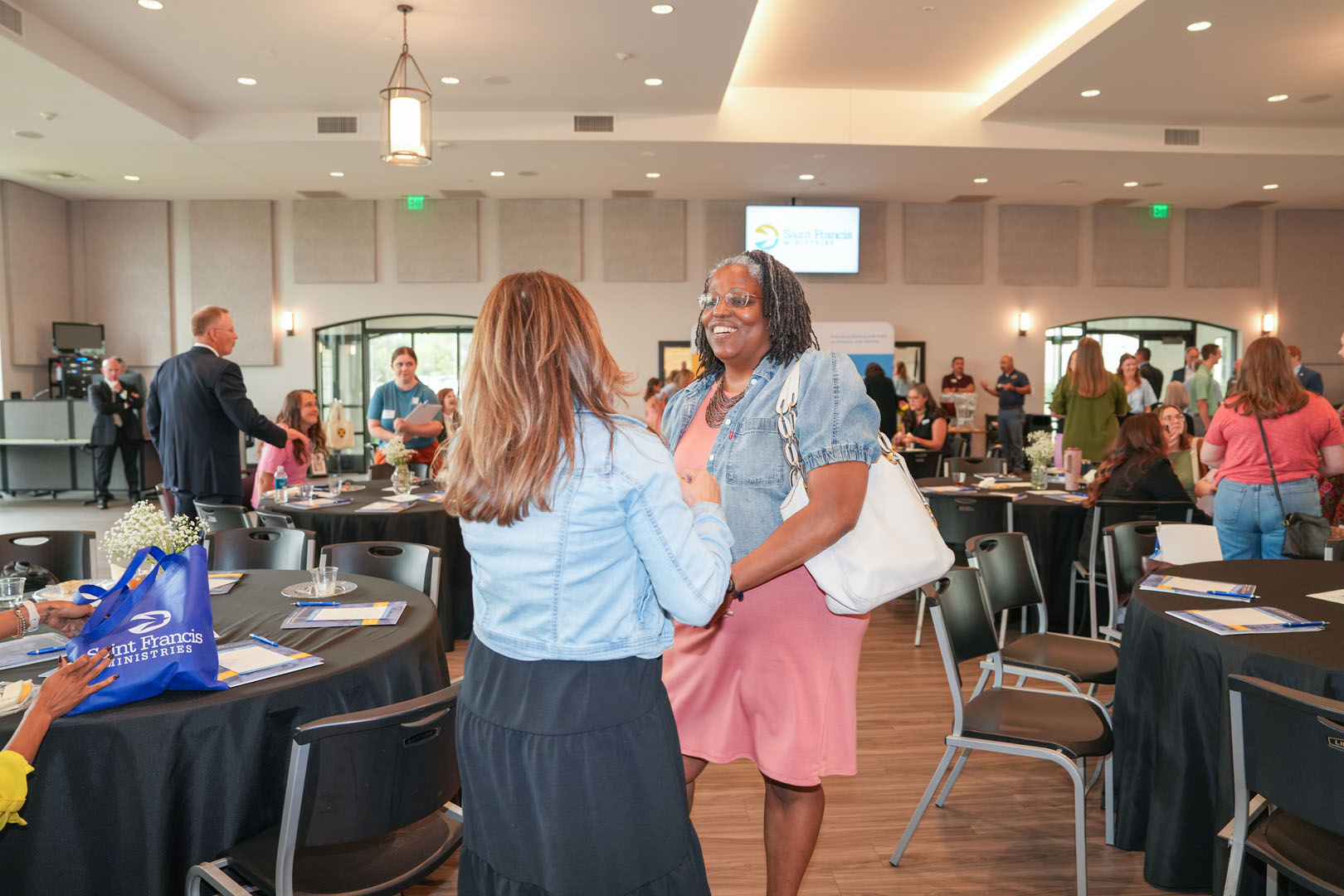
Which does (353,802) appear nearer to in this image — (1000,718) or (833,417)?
(833,417)

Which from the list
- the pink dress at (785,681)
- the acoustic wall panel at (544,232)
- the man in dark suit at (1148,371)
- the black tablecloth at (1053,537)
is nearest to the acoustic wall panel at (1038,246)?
the man in dark suit at (1148,371)

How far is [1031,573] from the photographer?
3494 mm

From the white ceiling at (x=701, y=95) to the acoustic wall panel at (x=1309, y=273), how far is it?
4.52ft

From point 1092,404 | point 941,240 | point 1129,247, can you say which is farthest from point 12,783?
point 1129,247

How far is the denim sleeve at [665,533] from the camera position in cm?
139

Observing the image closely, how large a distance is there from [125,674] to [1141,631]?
107 inches

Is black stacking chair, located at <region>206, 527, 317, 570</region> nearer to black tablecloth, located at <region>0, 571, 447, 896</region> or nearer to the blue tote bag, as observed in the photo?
black tablecloth, located at <region>0, 571, 447, 896</region>

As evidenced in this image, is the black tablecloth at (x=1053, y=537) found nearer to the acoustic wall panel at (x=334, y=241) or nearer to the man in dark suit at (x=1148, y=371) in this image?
the man in dark suit at (x=1148, y=371)

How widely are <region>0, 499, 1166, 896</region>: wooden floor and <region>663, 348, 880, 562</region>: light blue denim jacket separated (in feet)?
4.53

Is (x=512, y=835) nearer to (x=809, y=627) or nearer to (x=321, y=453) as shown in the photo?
(x=809, y=627)

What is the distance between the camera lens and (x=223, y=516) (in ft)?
15.3

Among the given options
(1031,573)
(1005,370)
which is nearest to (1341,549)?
(1031,573)

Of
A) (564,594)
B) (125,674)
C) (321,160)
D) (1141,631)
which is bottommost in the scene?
(1141,631)

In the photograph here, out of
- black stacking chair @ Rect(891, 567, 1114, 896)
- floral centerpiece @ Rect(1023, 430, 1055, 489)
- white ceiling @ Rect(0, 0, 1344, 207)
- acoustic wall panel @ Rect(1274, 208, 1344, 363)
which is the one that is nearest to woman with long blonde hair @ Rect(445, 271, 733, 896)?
black stacking chair @ Rect(891, 567, 1114, 896)
